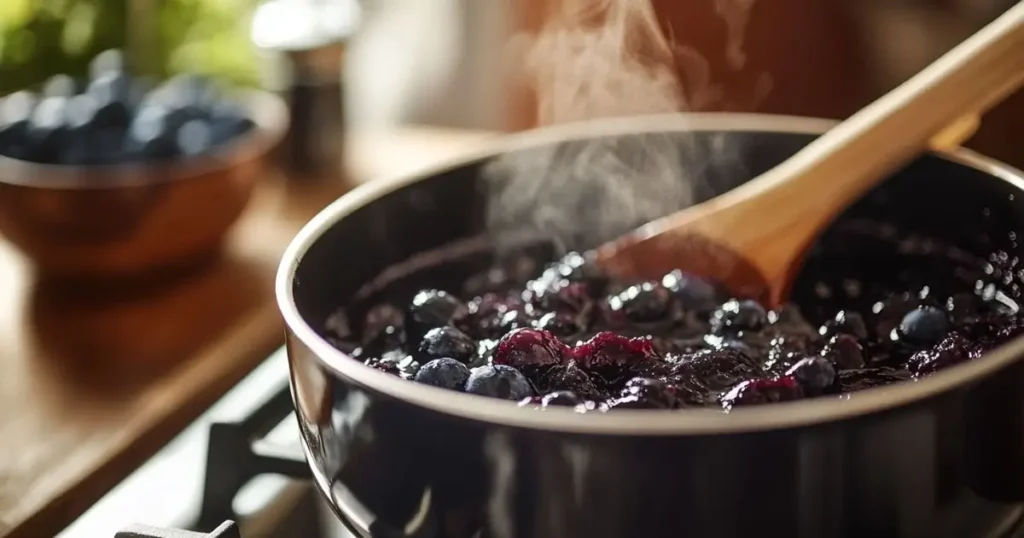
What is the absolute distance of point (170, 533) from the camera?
0.54 metres

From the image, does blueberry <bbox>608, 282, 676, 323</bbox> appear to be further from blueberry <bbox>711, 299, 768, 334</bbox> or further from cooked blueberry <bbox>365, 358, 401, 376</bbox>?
cooked blueberry <bbox>365, 358, 401, 376</bbox>

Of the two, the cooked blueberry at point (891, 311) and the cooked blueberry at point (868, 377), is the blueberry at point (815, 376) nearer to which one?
the cooked blueberry at point (868, 377)

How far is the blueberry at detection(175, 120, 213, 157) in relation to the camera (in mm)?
1041

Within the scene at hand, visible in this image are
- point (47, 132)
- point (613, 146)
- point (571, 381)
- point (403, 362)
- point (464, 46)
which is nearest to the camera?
point (571, 381)

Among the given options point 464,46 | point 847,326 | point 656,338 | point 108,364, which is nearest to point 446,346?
point 656,338

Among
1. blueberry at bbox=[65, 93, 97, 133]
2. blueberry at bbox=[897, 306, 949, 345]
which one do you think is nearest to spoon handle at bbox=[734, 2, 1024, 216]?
blueberry at bbox=[897, 306, 949, 345]

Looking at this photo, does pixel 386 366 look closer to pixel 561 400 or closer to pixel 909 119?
pixel 561 400

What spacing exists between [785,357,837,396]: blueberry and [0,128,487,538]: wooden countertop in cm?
45

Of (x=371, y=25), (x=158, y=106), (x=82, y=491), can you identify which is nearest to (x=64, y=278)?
(x=158, y=106)

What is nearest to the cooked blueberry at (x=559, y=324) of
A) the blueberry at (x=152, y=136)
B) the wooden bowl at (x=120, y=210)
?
the wooden bowl at (x=120, y=210)

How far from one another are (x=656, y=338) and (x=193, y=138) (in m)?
0.59

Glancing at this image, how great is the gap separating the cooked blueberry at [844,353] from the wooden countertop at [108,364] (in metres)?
0.45

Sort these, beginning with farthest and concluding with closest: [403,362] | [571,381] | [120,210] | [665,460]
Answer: [120,210] < [403,362] < [571,381] < [665,460]

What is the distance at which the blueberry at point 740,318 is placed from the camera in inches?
25.5
